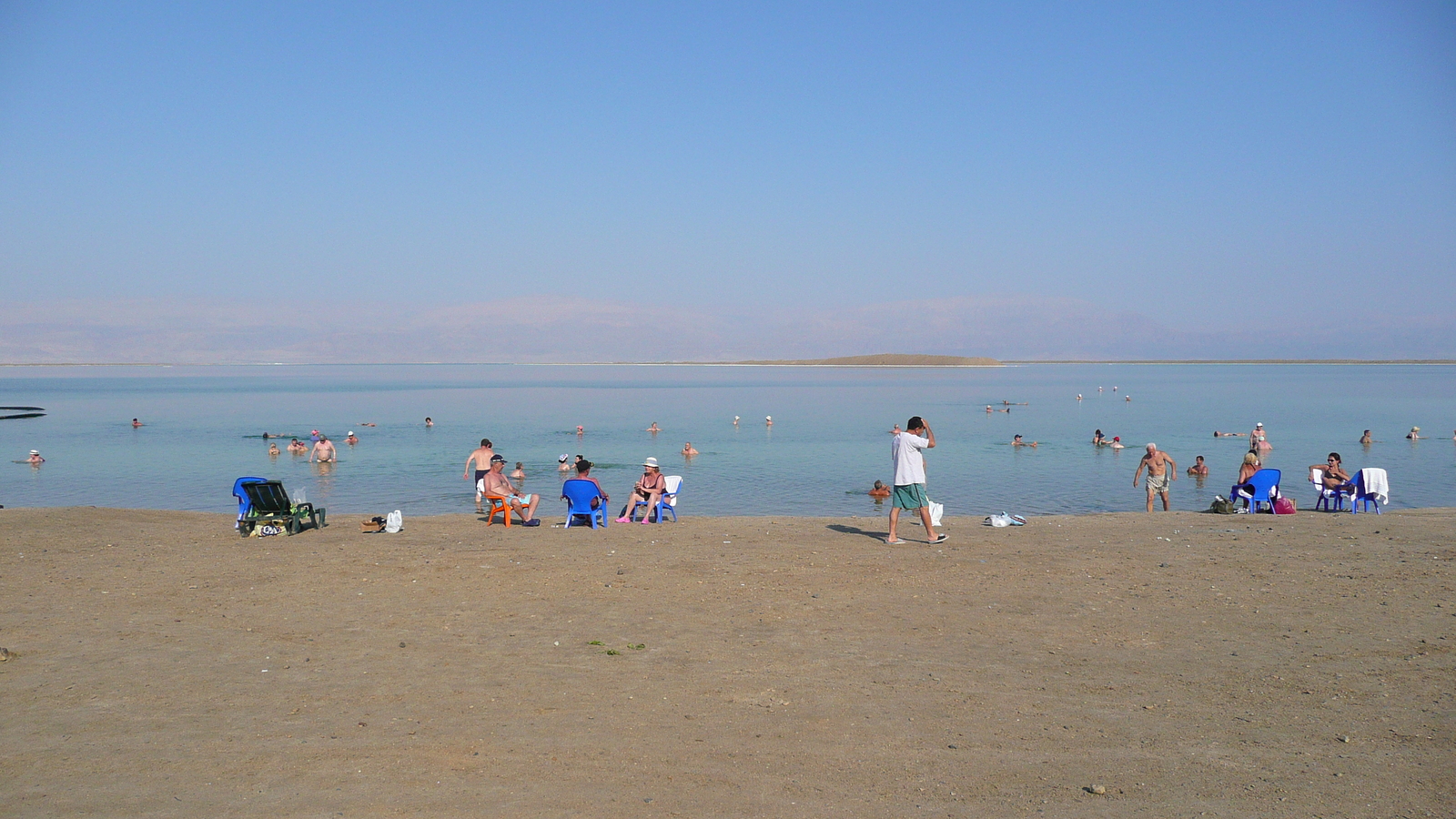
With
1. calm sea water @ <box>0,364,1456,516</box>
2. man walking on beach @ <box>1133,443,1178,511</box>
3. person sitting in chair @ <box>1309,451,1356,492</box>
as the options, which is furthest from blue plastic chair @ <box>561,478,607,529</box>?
person sitting in chair @ <box>1309,451,1356,492</box>

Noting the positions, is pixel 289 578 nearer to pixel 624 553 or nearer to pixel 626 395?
pixel 624 553

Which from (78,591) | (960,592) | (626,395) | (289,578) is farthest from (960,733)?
(626,395)

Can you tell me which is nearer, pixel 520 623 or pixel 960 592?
pixel 520 623

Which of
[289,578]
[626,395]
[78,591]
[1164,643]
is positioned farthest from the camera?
[626,395]

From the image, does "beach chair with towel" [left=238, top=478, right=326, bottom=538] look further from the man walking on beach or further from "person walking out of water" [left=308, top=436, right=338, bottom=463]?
"person walking out of water" [left=308, top=436, right=338, bottom=463]

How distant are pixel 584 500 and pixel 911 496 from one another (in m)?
4.90

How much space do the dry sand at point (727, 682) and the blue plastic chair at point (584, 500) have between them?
2.42 metres

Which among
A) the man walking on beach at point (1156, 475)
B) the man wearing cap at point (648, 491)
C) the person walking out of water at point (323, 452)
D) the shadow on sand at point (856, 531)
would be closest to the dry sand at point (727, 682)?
the shadow on sand at point (856, 531)

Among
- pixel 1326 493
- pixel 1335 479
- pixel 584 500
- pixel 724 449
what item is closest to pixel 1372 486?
pixel 1335 479

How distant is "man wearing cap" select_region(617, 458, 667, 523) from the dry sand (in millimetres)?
3207

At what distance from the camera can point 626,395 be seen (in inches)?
3194

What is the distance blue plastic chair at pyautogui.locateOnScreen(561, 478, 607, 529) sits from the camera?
45.9ft

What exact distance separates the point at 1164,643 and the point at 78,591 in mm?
9910

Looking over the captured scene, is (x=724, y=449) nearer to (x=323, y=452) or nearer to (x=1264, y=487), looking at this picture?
(x=323, y=452)
